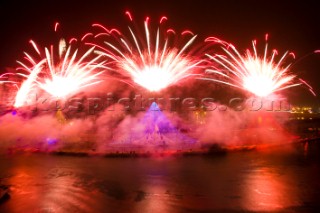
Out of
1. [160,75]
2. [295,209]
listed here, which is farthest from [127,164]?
[295,209]

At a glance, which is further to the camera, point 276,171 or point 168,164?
point 168,164

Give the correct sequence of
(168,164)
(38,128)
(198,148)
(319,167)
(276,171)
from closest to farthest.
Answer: (276,171)
(319,167)
(168,164)
(198,148)
(38,128)

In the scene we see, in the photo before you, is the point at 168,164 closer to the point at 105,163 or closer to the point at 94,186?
the point at 105,163

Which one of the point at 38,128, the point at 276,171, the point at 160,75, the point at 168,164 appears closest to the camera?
the point at 276,171

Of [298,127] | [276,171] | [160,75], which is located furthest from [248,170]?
[298,127]

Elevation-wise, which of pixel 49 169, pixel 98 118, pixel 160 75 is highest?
pixel 160 75

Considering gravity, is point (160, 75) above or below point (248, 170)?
above
